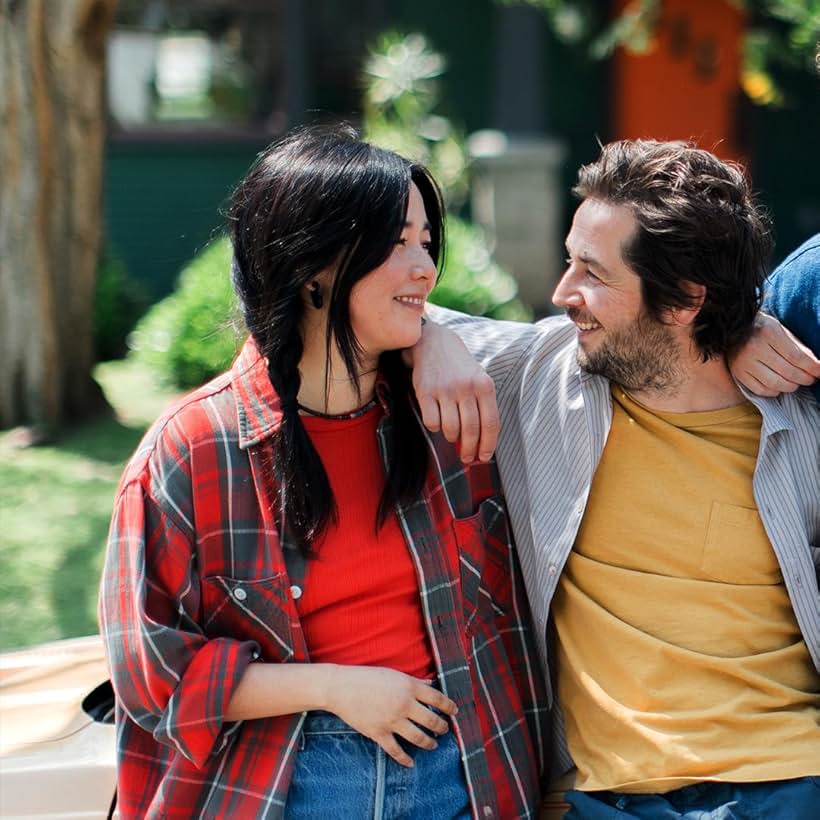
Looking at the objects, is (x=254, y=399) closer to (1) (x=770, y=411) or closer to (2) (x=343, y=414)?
(2) (x=343, y=414)

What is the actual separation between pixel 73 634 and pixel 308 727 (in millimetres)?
2262

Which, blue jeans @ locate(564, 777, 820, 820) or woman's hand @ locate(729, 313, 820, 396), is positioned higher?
woman's hand @ locate(729, 313, 820, 396)

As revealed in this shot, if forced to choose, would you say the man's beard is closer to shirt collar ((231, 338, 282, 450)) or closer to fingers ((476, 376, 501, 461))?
fingers ((476, 376, 501, 461))

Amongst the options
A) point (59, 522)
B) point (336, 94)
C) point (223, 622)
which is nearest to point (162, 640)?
point (223, 622)

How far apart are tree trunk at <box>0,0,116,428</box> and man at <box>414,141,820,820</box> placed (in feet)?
13.5

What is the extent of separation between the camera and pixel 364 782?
2.15 meters

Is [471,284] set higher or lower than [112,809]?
lower

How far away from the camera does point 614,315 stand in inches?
96.8

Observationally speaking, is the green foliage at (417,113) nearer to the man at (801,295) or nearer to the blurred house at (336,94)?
the blurred house at (336,94)

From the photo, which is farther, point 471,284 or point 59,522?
point 471,284

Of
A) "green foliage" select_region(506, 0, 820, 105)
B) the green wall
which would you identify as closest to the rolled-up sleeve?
"green foliage" select_region(506, 0, 820, 105)

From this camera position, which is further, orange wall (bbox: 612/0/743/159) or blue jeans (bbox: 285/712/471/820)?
orange wall (bbox: 612/0/743/159)

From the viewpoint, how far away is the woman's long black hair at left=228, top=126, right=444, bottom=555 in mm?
2201

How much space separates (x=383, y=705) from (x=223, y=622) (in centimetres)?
33
